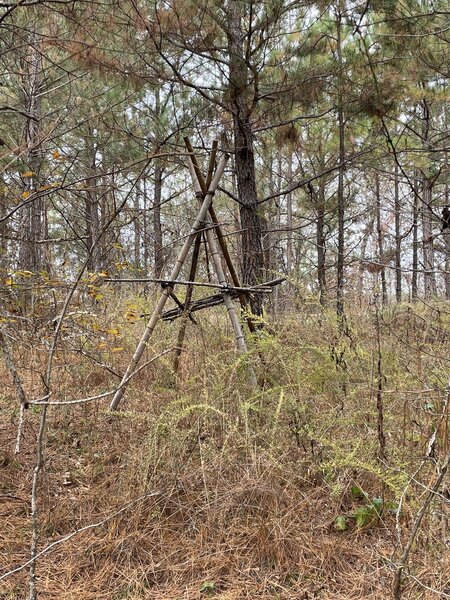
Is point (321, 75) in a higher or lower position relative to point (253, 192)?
higher

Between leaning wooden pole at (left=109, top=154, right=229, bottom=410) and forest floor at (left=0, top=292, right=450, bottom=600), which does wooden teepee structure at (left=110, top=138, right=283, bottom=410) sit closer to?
leaning wooden pole at (left=109, top=154, right=229, bottom=410)

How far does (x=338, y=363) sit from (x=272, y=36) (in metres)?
2.95

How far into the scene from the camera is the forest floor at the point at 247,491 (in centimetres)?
154

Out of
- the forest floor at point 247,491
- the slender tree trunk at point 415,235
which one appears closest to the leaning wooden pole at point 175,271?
the forest floor at point 247,491

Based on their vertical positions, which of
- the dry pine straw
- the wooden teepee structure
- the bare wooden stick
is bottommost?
the dry pine straw

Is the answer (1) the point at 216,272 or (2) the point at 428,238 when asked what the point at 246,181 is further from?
(2) the point at 428,238

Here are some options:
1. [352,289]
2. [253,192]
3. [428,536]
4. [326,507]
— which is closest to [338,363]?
[326,507]

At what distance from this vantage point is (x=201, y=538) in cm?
172

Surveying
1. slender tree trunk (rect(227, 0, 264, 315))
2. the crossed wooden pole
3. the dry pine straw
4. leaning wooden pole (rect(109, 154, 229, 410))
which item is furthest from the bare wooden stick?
slender tree trunk (rect(227, 0, 264, 315))

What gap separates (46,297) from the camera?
421 centimetres

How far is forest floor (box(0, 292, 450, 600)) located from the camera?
154cm

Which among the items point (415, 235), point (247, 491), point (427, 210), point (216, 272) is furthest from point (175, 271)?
point (415, 235)

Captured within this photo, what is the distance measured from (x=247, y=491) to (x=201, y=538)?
11.2 inches

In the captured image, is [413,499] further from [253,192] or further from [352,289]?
[253,192]
